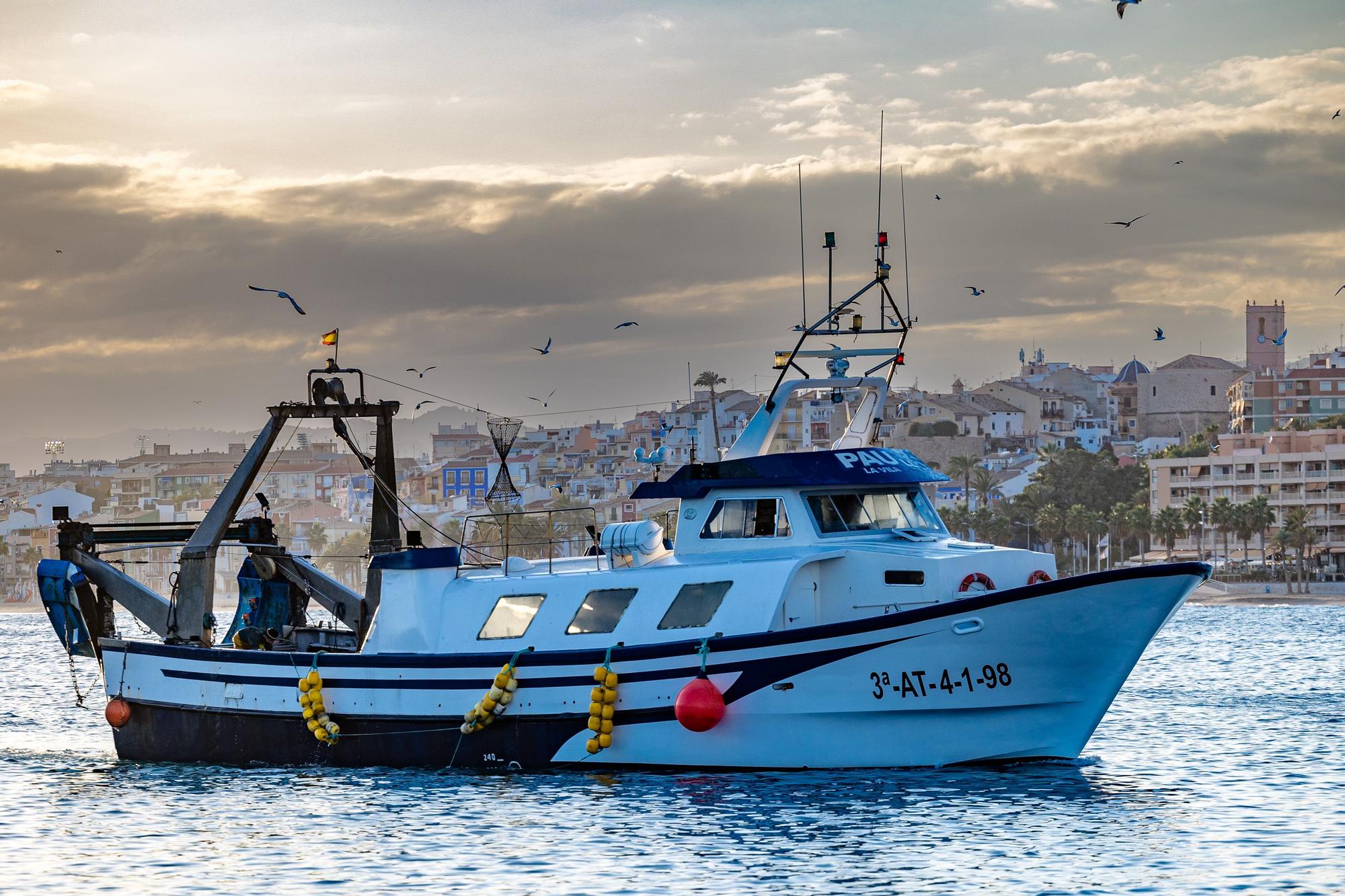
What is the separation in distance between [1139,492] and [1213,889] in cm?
12520

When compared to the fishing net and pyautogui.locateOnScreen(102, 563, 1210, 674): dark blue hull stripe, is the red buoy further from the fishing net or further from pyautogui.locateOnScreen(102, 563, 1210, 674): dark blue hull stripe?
the fishing net

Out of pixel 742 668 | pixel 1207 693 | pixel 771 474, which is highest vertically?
pixel 771 474

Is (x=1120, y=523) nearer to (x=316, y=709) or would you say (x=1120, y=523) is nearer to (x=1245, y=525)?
(x=1245, y=525)

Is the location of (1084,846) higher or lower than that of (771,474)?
lower

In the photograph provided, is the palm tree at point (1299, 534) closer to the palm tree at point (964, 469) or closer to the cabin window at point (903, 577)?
the palm tree at point (964, 469)

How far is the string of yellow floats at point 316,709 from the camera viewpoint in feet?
75.9

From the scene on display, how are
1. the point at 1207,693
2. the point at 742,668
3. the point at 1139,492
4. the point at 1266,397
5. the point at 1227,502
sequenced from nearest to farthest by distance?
the point at 742,668 < the point at 1207,693 < the point at 1227,502 < the point at 1139,492 < the point at 1266,397

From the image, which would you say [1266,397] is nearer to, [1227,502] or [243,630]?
[1227,502]

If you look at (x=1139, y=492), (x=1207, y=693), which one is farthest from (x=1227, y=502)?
(x=1207, y=693)

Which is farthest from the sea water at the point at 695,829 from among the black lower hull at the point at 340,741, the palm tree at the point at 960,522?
the palm tree at the point at 960,522

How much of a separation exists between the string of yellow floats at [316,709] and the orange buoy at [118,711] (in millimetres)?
3734

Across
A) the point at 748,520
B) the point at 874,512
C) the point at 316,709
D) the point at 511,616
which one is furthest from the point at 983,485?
the point at 316,709

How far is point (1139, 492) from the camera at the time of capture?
450 ft

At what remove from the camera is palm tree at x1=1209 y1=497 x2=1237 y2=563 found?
405 feet
